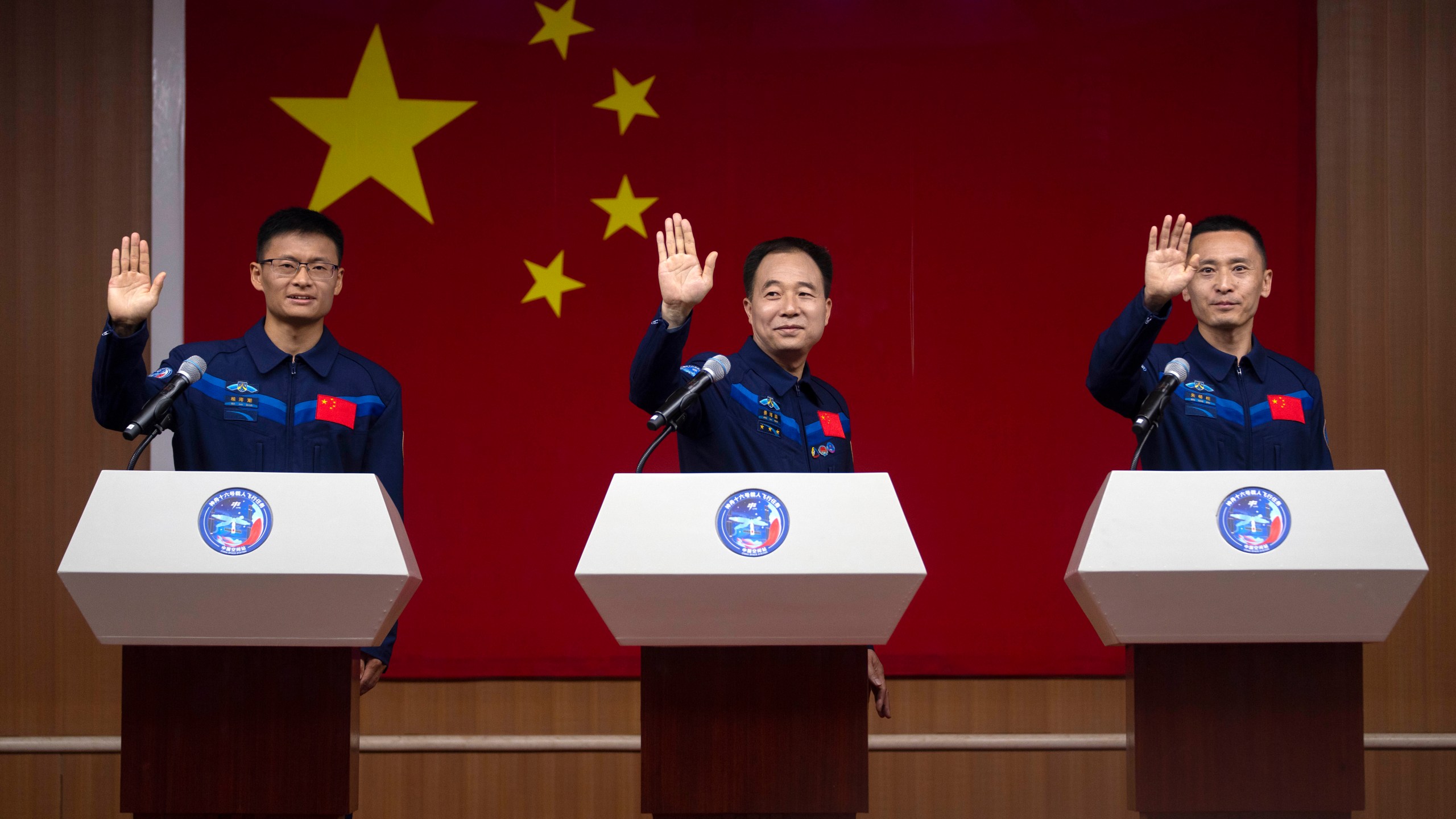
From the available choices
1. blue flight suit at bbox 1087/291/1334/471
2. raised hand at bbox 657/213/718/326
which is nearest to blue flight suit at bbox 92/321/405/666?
raised hand at bbox 657/213/718/326

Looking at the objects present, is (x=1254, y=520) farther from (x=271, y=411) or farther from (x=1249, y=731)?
(x=271, y=411)

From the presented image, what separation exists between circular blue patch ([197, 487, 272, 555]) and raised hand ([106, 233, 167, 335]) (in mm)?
597

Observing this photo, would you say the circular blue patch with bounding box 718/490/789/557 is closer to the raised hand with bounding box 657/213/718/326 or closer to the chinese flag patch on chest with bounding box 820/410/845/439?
the raised hand with bounding box 657/213/718/326

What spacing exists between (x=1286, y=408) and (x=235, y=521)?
6.21ft

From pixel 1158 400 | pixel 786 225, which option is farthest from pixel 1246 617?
pixel 786 225

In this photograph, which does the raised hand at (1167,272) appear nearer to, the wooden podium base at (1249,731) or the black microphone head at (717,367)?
the wooden podium base at (1249,731)

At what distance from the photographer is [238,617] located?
4.88 ft

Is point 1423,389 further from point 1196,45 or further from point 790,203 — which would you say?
point 790,203

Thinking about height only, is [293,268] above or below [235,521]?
above

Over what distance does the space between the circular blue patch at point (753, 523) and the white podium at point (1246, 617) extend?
422 mm

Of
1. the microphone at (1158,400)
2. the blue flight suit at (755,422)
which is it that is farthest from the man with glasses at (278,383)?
the microphone at (1158,400)

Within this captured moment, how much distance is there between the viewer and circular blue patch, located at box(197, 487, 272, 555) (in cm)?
146

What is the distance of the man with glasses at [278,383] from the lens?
6.36ft

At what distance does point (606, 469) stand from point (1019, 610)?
126 cm
